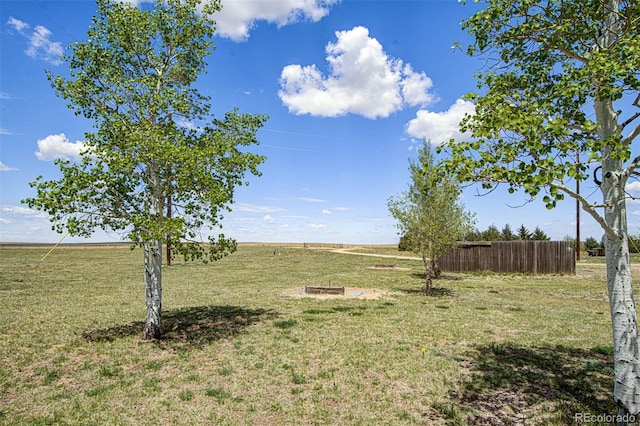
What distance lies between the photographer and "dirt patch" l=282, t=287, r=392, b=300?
16781 mm

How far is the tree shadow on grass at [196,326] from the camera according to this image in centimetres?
986

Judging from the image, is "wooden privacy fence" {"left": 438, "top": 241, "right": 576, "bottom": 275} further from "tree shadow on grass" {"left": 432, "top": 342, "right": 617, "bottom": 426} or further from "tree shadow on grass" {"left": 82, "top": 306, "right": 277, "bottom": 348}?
"tree shadow on grass" {"left": 432, "top": 342, "right": 617, "bottom": 426}

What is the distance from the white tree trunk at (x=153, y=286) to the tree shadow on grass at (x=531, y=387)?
7.30m

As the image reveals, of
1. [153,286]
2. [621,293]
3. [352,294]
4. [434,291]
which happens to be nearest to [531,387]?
[621,293]

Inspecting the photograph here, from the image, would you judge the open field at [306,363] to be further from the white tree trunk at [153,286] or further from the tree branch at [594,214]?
the tree branch at [594,214]

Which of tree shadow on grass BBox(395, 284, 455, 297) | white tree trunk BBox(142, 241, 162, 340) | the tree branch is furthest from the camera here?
tree shadow on grass BBox(395, 284, 455, 297)

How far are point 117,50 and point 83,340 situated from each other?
7770mm

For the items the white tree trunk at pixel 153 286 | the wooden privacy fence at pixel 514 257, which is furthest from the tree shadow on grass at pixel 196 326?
the wooden privacy fence at pixel 514 257

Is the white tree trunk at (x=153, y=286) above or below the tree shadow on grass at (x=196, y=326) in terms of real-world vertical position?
above

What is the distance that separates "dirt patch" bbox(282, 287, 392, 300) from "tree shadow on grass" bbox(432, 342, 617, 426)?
8223 mm

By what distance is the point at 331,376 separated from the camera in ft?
24.0

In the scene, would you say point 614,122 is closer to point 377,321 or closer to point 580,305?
point 377,321

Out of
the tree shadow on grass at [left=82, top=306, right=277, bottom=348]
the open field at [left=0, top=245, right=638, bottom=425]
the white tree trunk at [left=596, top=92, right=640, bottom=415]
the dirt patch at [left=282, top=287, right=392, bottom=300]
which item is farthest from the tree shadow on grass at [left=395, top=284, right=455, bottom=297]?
the white tree trunk at [left=596, top=92, right=640, bottom=415]

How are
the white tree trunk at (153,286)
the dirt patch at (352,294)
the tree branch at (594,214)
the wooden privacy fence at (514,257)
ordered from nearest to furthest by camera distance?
1. the tree branch at (594,214)
2. the white tree trunk at (153,286)
3. the dirt patch at (352,294)
4. the wooden privacy fence at (514,257)
